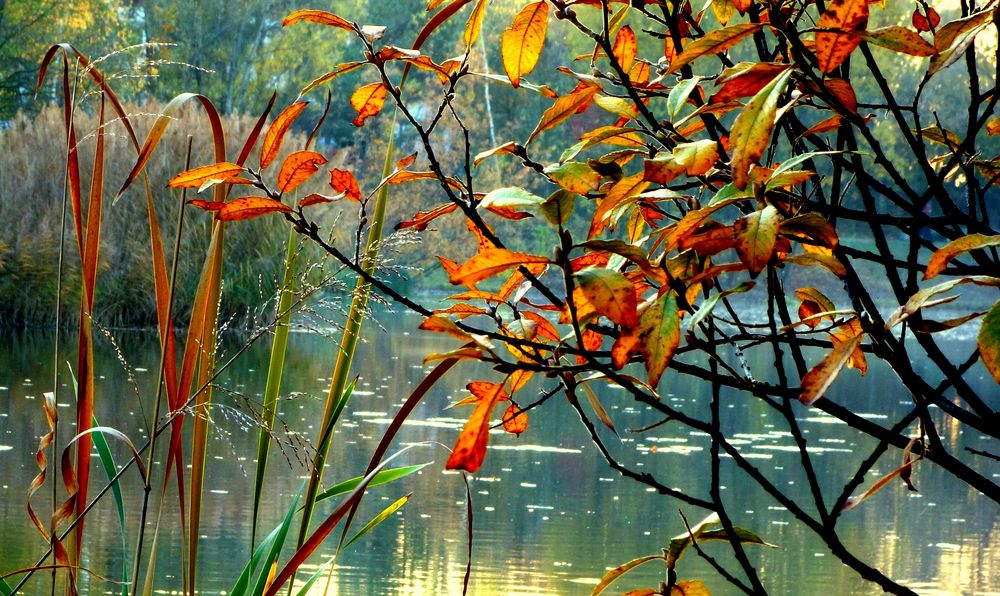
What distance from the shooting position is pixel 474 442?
840mm

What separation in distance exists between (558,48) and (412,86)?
19.0 ft

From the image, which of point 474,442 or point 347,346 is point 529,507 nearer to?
point 347,346

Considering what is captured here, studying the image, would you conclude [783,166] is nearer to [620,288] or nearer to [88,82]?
[620,288]

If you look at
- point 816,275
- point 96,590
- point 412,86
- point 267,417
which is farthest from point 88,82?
point 412,86

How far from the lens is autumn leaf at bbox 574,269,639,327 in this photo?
0.77 m

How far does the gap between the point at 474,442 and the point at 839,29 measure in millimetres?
353

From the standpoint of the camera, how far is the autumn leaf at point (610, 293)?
0.77 m

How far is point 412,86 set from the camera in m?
34.6

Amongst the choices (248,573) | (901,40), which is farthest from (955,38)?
(248,573)

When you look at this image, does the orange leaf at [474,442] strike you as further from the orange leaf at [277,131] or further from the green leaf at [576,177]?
the orange leaf at [277,131]

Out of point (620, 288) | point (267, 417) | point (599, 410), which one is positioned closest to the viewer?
point (620, 288)

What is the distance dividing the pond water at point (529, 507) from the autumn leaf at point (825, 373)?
139 cm

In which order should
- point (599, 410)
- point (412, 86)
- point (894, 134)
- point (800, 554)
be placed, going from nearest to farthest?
1. point (599, 410)
2. point (800, 554)
3. point (894, 134)
4. point (412, 86)

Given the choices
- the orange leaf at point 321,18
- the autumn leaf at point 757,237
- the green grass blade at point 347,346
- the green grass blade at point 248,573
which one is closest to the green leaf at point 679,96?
the autumn leaf at point 757,237
